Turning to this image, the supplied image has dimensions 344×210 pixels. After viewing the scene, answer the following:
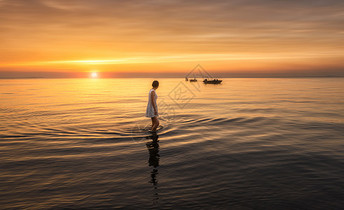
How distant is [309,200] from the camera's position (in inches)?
217

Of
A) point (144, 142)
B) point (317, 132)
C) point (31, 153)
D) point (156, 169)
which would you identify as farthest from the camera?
point (317, 132)

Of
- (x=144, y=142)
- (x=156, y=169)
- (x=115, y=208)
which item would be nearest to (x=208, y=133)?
(x=144, y=142)

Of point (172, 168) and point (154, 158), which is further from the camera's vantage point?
point (154, 158)

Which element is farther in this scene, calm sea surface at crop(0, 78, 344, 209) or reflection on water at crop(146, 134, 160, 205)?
reflection on water at crop(146, 134, 160, 205)

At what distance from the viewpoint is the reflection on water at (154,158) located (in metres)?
6.05

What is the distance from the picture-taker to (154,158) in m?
8.54

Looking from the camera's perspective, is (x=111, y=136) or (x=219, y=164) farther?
(x=111, y=136)

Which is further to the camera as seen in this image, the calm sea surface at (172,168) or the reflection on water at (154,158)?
the reflection on water at (154,158)

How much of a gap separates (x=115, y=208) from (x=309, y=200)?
15.4ft

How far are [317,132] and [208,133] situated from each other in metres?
6.38

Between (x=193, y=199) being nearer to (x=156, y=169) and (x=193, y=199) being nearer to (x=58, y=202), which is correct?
(x=156, y=169)

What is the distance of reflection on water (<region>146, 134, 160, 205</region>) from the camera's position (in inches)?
238

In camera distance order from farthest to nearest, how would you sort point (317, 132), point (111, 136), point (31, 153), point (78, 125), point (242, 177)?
point (78, 125) → point (317, 132) → point (111, 136) → point (31, 153) → point (242, 177)

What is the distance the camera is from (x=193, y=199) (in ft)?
18.1
